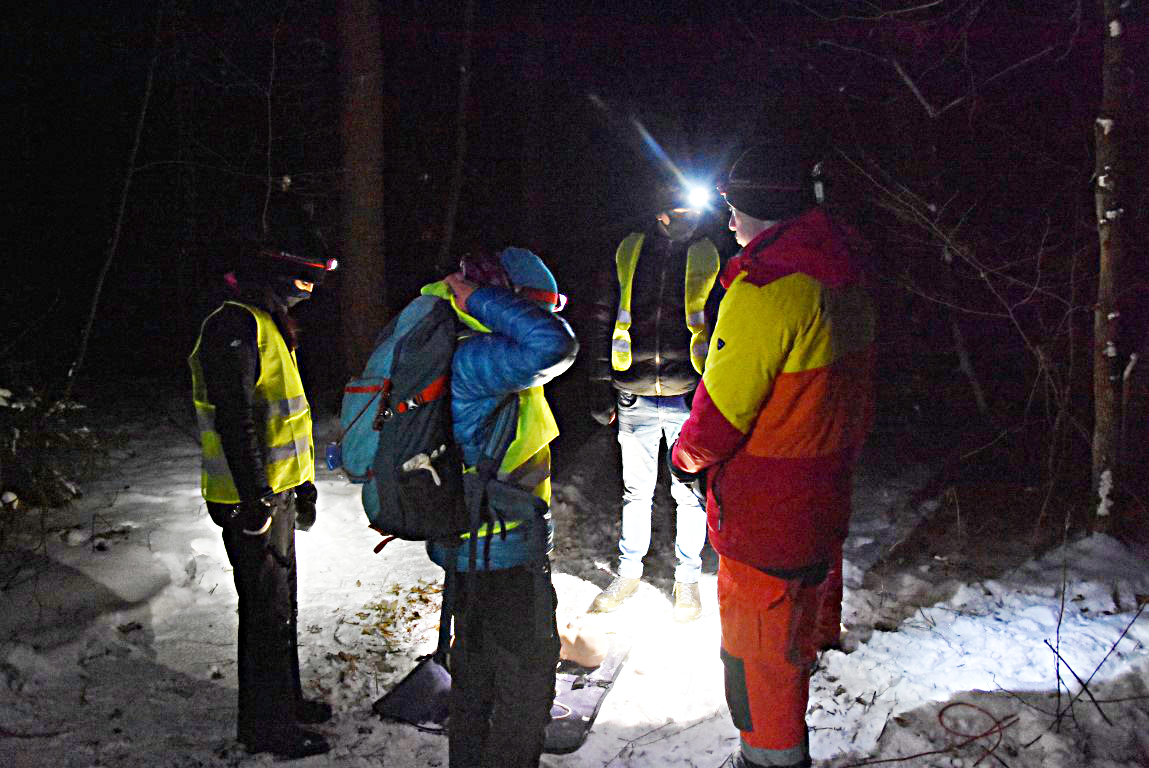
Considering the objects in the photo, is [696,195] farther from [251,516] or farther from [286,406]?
[251,516]

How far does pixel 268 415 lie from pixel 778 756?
2303mm

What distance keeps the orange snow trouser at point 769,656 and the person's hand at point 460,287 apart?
125 cm

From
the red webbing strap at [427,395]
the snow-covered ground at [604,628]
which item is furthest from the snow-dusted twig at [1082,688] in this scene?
the red webbing strap at [427,395]

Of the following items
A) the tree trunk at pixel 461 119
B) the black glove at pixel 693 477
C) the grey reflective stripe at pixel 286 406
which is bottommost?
the black glove at pixel 693 477

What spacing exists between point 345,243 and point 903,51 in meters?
7.14

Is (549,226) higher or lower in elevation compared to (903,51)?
lower

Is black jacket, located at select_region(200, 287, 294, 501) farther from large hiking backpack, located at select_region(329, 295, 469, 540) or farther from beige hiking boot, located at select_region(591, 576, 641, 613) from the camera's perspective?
beige hiking boot, located at select_region(591, 576, 641, 613)

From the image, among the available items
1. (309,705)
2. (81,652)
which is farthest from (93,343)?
(309,705)

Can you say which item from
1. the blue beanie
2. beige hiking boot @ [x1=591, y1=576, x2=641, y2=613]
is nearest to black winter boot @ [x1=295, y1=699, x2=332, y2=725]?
beige hiking boot @ [x1=591, y1=576, x2=641, y2=613]

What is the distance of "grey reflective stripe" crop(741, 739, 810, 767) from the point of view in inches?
100.0

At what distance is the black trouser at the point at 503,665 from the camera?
2631mm

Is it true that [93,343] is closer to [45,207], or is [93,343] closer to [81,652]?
[45,207]

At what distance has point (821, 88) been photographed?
1148cm

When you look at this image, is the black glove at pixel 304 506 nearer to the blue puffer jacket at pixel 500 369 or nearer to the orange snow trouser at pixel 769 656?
the blue puffer jacket at pixel 500 369
